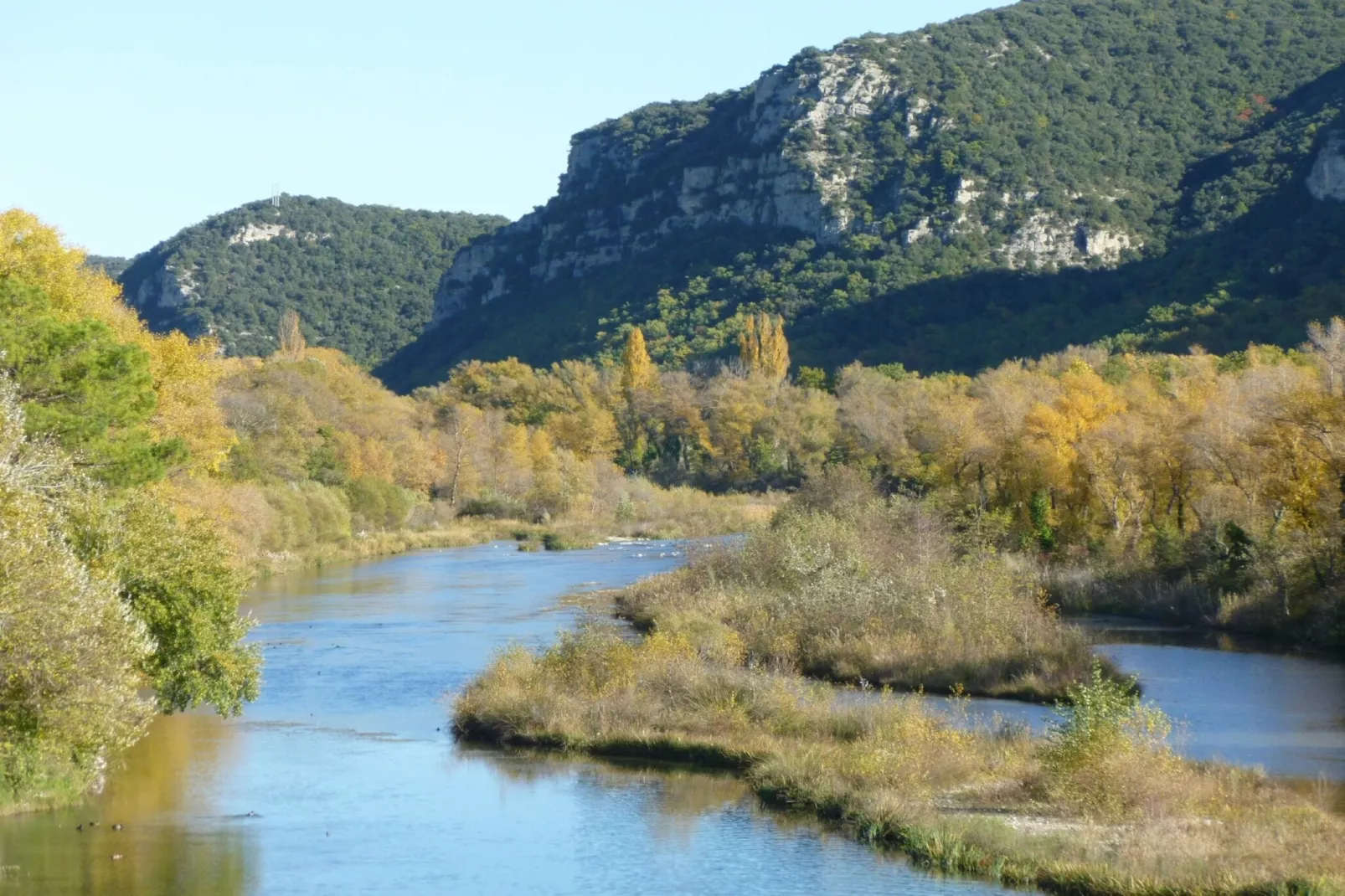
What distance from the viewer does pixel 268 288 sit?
180 m

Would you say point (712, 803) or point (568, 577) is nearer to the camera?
point (712, 803)

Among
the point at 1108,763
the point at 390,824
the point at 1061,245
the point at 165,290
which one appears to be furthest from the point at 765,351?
the point at 1108,763

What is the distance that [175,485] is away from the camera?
1829 inches

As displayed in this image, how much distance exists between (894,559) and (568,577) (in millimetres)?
23062

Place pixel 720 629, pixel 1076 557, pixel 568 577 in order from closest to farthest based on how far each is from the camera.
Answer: pixel 720 629, pixel 1076 557, pixel 568 577

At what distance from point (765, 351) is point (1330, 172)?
41532mm

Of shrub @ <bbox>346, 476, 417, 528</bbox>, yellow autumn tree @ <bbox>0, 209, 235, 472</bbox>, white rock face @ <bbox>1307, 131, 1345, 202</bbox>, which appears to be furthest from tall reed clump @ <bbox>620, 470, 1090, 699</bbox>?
white rock face @ <bbox>1307, 131, 1345, 202</bbox>

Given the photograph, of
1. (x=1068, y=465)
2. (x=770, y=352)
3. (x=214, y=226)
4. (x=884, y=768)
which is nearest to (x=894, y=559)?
(x=884, y=768)

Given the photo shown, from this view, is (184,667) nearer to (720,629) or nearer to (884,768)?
(884,768)

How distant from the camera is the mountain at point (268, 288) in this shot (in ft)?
558

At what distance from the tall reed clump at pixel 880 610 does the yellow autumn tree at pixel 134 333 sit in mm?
13868

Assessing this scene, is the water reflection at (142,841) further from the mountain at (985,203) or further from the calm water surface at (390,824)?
the mountain at (985,203)

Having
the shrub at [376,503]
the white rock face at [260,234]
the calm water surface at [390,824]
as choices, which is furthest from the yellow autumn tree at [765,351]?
the white rock face at [260,234]

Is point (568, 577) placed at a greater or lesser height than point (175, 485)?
lesser
